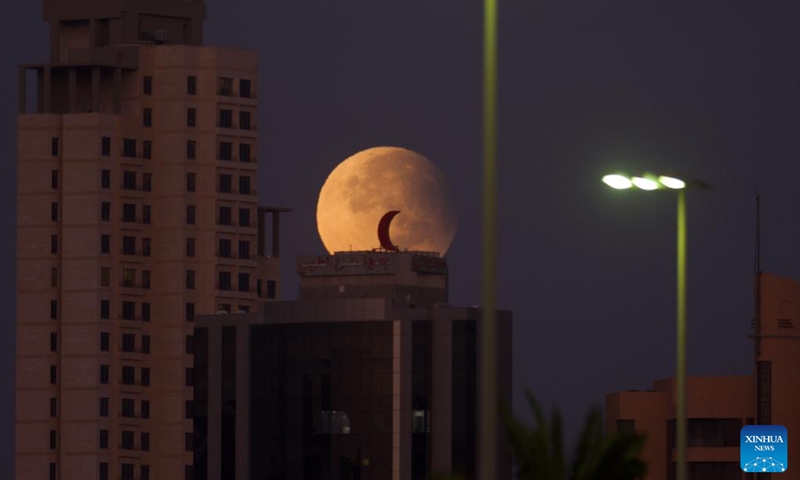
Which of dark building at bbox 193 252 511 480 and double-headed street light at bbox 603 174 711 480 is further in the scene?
dark building at bbox 193 252 511 480

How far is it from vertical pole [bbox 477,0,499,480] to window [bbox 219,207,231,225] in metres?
138

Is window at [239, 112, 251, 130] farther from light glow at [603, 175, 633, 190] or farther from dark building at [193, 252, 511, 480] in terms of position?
light glow at [603, 175, 633, 190]

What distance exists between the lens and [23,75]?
187 m

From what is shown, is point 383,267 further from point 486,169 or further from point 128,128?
point 486,169

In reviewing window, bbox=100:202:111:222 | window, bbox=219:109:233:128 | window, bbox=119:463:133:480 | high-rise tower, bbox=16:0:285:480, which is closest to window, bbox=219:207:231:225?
high-rise tower, bbox=16:0:285:480

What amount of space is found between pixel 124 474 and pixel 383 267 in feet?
113

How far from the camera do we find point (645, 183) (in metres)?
61.6

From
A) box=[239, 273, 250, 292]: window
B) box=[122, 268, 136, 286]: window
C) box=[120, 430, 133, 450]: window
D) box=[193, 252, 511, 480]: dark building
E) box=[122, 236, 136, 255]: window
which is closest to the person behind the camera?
box=[193, 252, 511, 480]: dark building

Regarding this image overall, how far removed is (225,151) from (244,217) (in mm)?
4684

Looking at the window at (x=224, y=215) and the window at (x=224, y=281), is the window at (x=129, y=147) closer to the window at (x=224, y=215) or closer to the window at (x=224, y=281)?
the window at (x=224, y=215)

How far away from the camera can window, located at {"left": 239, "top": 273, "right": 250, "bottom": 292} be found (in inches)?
7156

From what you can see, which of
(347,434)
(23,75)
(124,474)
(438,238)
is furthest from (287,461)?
(23,75)

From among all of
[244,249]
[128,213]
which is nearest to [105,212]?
[128,213]

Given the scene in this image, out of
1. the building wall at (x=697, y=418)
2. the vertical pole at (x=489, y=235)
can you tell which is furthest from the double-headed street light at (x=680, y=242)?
the building wall at (x=697, y=418)
